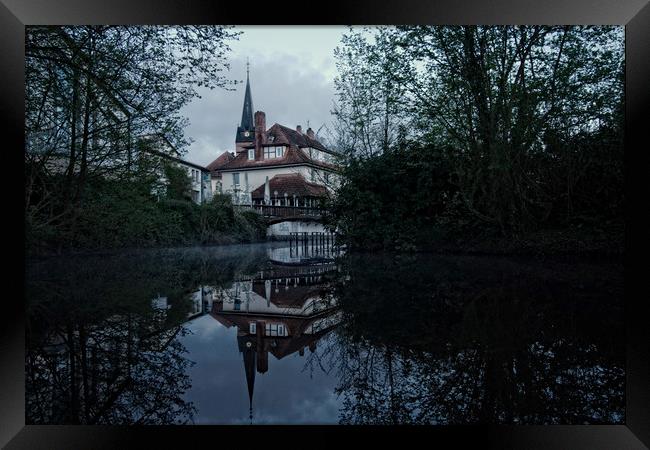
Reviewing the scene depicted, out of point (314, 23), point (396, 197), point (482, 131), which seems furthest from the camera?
point (396, 197)

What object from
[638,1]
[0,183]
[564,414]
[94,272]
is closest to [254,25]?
[0,183]

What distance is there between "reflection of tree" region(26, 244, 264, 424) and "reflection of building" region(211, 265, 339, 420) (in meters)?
0.36

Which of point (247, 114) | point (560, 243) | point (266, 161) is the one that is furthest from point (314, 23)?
point (247, 114)

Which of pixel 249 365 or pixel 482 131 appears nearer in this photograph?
pixel 249 365

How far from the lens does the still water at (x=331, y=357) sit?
5.82 feet

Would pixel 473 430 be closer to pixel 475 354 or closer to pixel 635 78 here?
pixel 475 354

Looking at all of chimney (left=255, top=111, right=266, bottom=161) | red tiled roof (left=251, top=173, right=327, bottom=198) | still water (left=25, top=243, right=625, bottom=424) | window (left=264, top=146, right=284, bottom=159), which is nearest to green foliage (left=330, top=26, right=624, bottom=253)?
still water (left=25, top=243, right=625, bottom=424)

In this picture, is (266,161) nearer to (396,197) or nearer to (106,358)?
(396,197)

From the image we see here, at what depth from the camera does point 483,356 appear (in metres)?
2.35

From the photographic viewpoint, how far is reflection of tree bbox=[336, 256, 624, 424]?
1.76 m

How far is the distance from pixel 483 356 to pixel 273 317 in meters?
1.76

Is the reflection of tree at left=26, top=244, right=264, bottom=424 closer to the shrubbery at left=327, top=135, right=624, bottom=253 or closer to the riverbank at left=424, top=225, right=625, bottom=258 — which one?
the riverbank at left=424, top=225, right=625, bottom=258

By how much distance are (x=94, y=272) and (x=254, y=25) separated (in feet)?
21.0

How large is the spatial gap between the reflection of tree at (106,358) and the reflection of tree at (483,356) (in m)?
0.87
